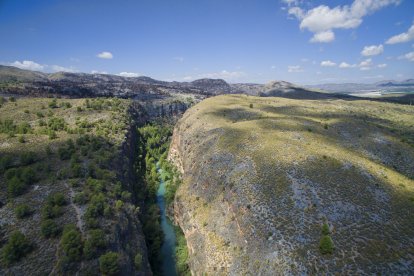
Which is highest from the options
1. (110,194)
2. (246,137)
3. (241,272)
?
(246,137)

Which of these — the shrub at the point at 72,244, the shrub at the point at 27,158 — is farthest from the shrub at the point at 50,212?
the shrub at the point at 27,158

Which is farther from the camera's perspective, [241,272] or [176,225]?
[176,225]

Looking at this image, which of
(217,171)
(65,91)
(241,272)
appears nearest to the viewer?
(241,272)

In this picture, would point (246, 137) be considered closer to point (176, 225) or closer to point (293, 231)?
point (176, 225)

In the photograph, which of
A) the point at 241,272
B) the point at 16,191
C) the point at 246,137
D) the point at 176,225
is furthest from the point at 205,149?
the point at 16,191

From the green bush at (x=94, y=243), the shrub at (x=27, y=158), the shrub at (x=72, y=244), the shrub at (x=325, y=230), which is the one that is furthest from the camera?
A: the shrub at (x=27, y=158)

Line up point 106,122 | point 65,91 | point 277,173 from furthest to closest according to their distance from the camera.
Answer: point 65,91 → point 106,122 → point 277,173

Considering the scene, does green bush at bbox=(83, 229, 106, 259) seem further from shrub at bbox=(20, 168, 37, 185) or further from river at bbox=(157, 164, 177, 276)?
shrub at bbox=(20, 168, 37, 185)

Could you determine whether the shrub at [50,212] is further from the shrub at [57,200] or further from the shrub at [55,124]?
the shrub at [55,124]
